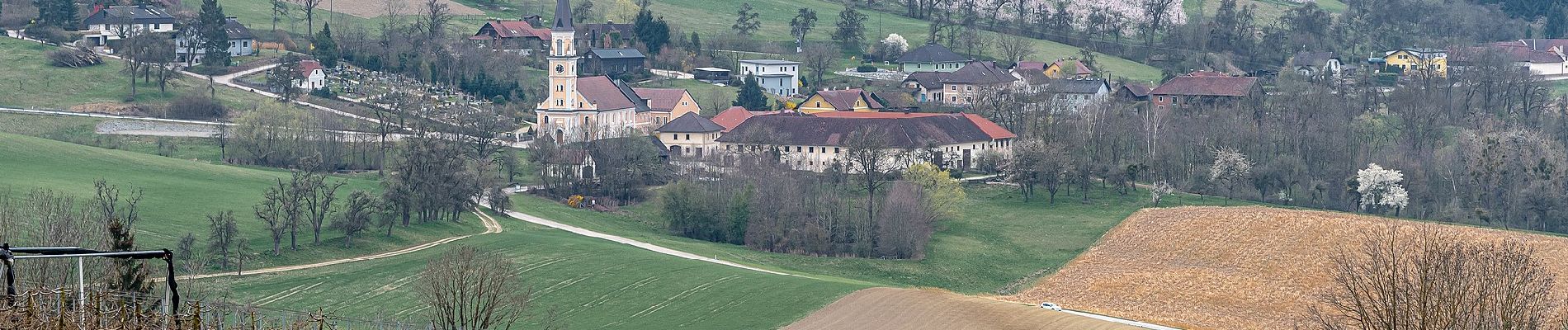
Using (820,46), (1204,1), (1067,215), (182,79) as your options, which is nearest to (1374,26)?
(1204,1)

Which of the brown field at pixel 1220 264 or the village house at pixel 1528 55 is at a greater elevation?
the village house at pixel 1528 55

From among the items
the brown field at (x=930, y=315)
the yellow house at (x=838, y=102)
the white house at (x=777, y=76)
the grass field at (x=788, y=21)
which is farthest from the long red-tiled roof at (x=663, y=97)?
the brown field at (x=930, y=315)

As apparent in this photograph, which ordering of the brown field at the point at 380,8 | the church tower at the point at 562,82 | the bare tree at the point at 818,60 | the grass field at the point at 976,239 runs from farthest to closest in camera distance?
the brown field at the point at 380,8 → the bare tree at the point at 818,60 → the church tower at the point at 562,82 → the grass field at the point at 976,239

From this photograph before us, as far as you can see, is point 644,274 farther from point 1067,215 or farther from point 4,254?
point 4,254

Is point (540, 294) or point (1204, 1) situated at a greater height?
point (1204, 1)

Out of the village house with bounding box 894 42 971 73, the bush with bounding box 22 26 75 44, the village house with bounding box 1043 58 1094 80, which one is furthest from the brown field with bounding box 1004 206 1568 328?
the bush with bounding box 22 26 75 44

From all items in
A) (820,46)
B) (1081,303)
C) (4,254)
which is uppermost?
(820,46)

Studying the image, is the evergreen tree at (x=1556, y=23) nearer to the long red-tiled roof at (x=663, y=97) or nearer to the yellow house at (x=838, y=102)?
the yellow house at (x=838, y=102)
